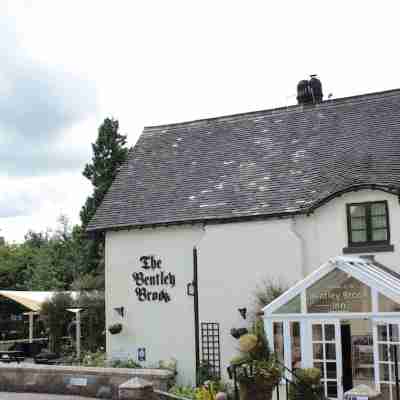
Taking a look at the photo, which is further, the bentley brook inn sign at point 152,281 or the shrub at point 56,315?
the shrub at point 56,315

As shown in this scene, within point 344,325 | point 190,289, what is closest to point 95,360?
point 190,289

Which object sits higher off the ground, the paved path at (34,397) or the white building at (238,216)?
A: the white building at (238,216)

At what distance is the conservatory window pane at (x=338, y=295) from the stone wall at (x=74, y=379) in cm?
389

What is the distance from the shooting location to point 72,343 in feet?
98.3

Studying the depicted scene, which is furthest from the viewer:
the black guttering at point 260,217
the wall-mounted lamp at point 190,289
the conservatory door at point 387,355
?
the wall-mounted lamp at point 190,289

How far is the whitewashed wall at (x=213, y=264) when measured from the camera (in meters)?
18.4

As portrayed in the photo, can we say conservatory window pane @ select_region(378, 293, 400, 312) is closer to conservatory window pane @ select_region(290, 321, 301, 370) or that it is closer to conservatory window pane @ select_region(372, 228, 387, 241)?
conservatory window pane @ select_region(290, 321, 301, 370)

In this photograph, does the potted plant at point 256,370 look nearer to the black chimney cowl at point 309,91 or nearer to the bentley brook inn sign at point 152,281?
the bentley brook inn sign at point 152,281

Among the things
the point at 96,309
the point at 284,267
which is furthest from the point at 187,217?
the point at 96,309

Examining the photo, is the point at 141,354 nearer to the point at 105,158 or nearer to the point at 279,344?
the point at 279,344

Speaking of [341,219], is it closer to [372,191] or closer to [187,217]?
[372,191]

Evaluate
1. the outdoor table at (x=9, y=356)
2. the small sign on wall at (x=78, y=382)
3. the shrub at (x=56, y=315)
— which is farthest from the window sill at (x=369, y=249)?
the shrub at (x=56, y=315)

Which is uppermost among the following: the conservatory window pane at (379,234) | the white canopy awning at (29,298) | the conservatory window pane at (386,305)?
A: the conservatory window pane at (379,234)

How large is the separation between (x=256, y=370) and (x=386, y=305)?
321cm
